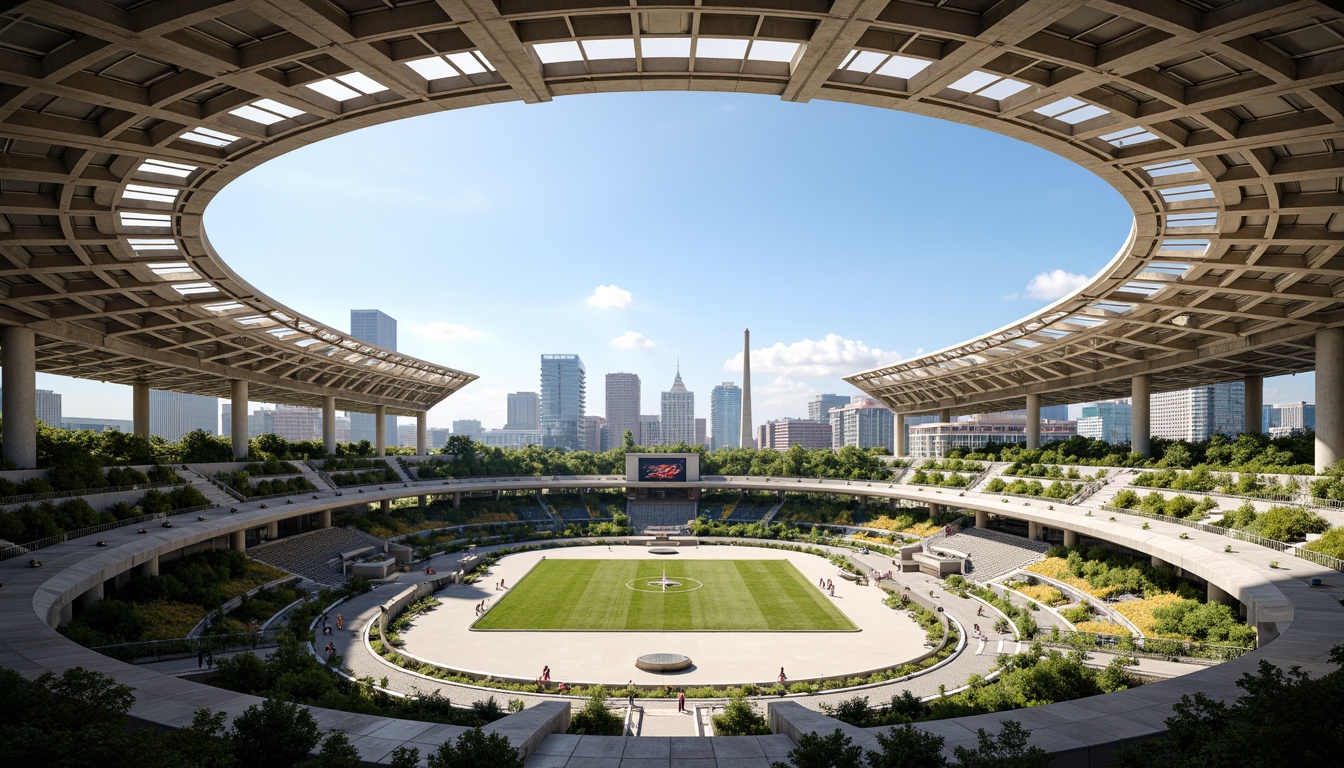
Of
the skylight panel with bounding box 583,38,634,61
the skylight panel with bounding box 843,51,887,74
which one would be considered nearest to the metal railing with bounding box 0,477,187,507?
the skylight panel with bounding box 583,38,634,61

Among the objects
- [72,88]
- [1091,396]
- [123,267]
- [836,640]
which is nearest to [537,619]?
[836,640]

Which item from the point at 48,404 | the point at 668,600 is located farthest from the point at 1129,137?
the point at 48,404

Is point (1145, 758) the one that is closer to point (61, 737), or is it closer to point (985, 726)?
point (985, 726)

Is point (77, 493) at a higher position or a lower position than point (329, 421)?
lower

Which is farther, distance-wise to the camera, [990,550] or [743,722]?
[990,550]

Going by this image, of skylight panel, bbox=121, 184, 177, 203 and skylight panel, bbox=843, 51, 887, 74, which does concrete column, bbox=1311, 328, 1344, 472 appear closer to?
skylight panel, bbox=843, 51, 887, 74

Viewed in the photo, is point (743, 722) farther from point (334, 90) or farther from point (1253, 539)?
point (1253, 539)

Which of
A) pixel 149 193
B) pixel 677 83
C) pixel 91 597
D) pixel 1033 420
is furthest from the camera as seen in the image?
pixel 1033 420
